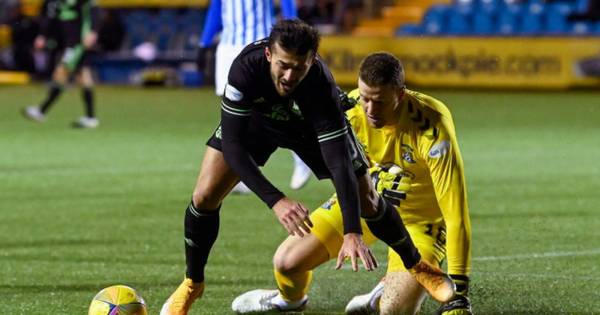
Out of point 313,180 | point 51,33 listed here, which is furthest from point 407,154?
point 51,33

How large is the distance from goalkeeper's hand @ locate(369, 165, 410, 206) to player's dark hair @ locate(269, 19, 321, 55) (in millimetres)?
1000

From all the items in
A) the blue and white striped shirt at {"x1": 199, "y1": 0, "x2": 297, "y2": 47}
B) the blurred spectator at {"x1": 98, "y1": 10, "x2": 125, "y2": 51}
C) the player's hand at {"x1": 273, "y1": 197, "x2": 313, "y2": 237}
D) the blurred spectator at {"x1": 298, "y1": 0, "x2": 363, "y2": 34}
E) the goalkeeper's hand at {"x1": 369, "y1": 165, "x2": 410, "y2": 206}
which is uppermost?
the player's hand at {"x1": 273, "y1": 197, "x2": 313, "y2": 237}

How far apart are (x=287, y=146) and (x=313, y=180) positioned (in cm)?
574

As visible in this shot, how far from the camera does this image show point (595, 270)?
7.15 metres

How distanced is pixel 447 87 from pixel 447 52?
2.01 ft

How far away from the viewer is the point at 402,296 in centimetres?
579

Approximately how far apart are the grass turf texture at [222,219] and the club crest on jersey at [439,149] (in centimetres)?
83

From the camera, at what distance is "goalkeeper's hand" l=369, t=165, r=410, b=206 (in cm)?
611

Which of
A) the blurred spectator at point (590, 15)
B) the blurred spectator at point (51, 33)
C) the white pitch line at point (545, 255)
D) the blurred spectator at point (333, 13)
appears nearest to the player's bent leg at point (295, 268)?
the white pitch line at point (545, 255)

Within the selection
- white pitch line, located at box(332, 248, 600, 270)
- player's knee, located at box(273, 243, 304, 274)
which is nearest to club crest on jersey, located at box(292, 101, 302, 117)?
player's knee, located at box(273, 243, 304, 274)

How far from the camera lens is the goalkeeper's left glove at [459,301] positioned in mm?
5418

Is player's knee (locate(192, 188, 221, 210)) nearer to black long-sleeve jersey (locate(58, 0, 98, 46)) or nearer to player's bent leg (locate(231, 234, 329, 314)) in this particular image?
player's bent leg (locate(231, 234, 329, 314))

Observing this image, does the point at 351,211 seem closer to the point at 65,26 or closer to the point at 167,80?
the point at 65,26

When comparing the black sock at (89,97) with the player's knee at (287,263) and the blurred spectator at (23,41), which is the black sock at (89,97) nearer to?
the player's knee at (287,263)
